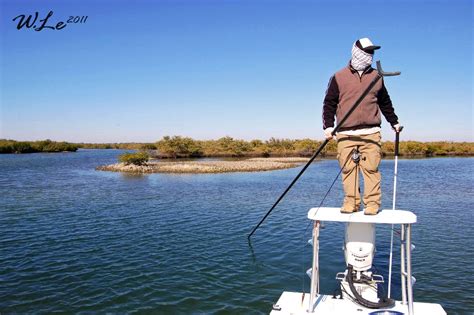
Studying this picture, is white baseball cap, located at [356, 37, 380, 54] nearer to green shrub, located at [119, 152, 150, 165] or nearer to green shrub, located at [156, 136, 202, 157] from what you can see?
green shrub, located at [119, 152, 150, 165]

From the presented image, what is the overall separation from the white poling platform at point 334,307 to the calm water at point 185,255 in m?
2.81

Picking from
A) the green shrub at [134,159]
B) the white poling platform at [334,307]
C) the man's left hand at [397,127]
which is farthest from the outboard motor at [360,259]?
the green shrub at [134,159]

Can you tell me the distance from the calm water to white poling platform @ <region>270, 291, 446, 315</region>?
2.81 meters

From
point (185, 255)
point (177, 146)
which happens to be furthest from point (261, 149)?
point (185, 255)

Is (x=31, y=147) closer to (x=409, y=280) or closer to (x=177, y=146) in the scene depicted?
(x=177, y=146)

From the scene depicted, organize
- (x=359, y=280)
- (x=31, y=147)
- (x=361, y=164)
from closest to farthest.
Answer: (x=359, y=280), (x=361, y=164), (x=31, y=147)

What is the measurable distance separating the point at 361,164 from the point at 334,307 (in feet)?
7.50

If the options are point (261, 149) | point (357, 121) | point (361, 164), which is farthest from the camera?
point (261, 149)

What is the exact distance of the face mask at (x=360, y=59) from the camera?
5965 millimetres

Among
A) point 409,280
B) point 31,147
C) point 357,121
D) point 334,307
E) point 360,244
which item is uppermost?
point 357,121

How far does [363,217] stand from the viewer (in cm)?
566

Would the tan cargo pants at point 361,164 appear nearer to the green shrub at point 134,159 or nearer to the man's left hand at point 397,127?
the man's left hand at point 397,127

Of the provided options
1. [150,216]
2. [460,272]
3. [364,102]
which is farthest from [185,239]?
[364,102]

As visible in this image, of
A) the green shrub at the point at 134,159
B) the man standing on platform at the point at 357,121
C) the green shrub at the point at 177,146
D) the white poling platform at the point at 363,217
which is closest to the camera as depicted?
the white poling platform at the point at 363,217
